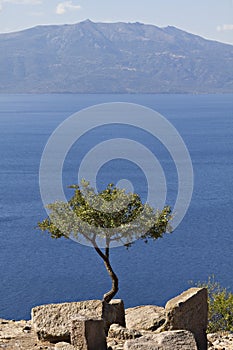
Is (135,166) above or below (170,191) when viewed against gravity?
above

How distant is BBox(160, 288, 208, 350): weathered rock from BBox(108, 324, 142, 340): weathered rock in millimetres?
1037

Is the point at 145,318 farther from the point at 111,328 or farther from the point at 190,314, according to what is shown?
the point at 190,314

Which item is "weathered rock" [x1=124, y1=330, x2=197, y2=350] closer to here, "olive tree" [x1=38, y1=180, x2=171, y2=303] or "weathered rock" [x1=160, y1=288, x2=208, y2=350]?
"weathered rock" [x1=160, y1=288, x2=208, y2=350]

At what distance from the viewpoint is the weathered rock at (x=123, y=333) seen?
2005 cm

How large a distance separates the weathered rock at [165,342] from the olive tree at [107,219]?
8878 mm

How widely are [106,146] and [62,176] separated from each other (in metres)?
39.1

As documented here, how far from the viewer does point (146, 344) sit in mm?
16844

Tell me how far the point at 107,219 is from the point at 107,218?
41mm

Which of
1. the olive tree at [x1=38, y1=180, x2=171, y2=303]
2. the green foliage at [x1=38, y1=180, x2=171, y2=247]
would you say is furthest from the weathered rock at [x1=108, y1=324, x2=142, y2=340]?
the green foliage at [x1=38, y1=180, x2=171, y2=247]

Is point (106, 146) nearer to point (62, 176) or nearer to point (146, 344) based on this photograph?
point (62, 176)

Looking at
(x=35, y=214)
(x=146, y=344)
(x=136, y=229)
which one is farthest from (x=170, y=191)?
(x=146, y=344)

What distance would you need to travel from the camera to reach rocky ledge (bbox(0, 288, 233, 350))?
18266mm

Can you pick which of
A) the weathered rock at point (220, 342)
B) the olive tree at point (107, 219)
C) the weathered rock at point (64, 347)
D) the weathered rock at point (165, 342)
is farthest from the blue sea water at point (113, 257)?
the weathered rock at point (165, 342)

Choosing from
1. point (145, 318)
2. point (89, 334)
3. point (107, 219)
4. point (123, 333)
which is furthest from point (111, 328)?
point (107, 219)
